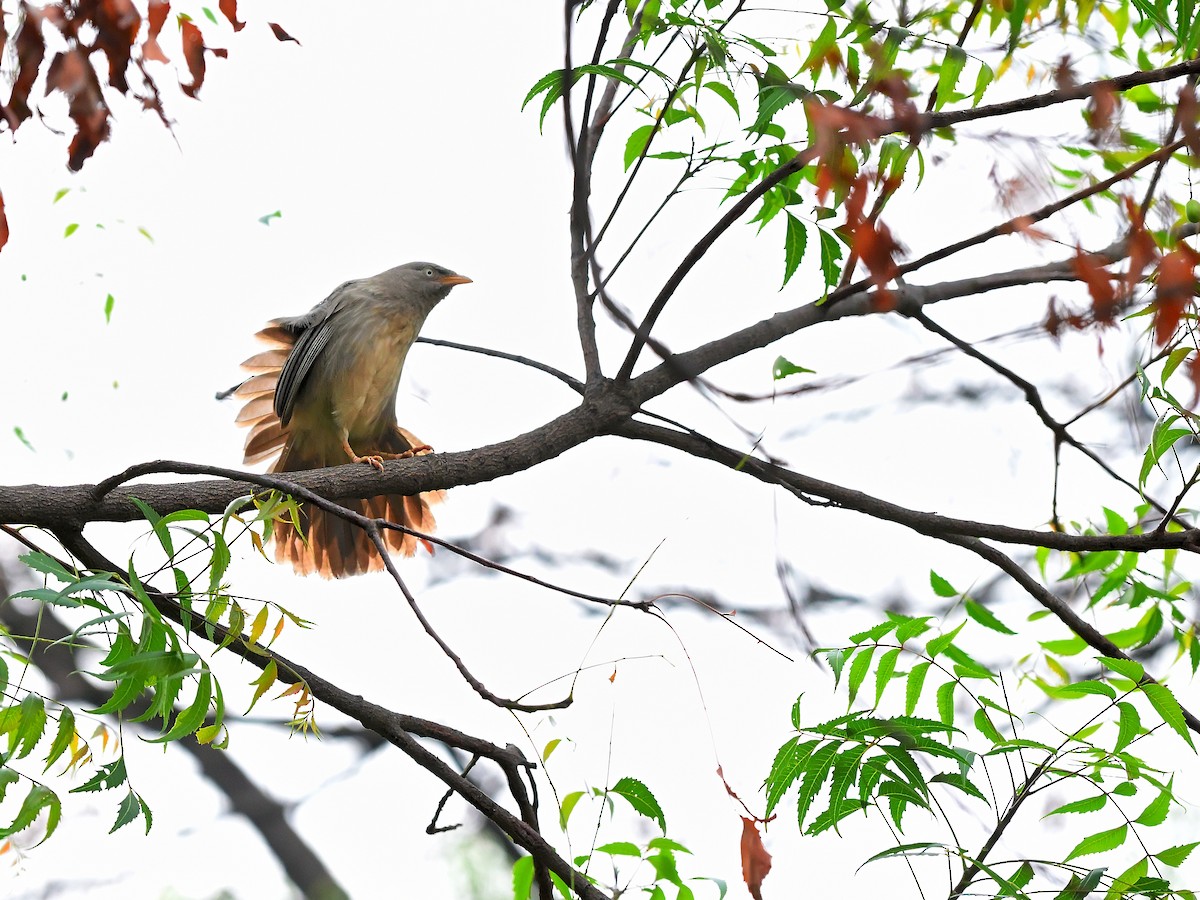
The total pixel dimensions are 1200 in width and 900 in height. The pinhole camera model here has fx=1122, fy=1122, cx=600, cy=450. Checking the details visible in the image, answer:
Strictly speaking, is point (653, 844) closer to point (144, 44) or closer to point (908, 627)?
point (908, 627)

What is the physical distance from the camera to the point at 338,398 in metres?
4.74

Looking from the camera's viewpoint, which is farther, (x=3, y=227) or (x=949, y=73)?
(x=949, y=73)

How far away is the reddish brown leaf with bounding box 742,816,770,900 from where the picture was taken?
179 cm

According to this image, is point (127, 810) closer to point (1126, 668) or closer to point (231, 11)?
point (231, 11)

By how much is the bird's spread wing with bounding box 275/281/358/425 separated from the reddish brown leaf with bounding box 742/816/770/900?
3.24 m

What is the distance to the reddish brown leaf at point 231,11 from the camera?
212 centimetres

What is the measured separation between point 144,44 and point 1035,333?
5.09 feet

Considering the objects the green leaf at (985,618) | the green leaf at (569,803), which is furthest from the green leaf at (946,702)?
the green leaf at (569,803)

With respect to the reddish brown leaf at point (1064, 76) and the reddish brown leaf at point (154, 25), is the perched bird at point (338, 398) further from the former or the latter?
the reddish brown leaf at point (1064, 76)

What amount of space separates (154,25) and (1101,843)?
7.06 feet

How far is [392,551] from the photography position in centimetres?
444

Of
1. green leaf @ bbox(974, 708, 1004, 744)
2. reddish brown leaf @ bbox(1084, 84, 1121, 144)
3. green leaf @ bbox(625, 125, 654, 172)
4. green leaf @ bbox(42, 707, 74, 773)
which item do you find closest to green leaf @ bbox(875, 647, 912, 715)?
green leaf @ bbox(974, 708, 1004, 744)

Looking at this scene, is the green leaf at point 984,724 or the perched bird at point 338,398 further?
the perched bird at point 338,398

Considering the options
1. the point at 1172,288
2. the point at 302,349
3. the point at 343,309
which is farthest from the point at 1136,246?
the point at 343,309
